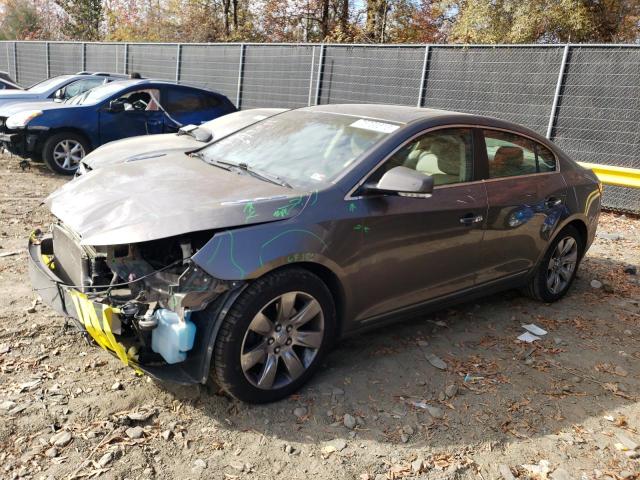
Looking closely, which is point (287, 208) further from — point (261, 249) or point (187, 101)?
point (187, 101)

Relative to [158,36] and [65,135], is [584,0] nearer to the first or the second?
[65,135]

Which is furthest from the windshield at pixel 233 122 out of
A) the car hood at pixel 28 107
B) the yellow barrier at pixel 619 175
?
the yellow barrier at pixel 619 175

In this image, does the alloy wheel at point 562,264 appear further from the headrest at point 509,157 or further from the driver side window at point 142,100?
the driver side window at point 142,100

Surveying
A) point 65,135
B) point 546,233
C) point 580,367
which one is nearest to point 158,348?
point 580,367

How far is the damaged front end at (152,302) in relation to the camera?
2.85 metres

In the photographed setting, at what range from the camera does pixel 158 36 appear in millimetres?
29094

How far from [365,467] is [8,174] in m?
8.24

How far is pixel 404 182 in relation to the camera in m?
3.28

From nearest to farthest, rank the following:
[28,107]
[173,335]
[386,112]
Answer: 1. [173,335]
2. [386,112]
3. [28,107]

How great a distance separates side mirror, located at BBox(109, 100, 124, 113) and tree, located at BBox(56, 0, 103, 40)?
2862cm

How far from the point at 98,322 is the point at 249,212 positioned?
944 millimetres

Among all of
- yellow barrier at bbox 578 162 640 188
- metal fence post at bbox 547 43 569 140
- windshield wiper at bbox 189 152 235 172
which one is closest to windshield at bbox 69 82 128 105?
windshield wiper at bbox 189 152 235 172

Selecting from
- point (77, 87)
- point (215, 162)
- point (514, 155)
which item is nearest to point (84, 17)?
point (77, 87)

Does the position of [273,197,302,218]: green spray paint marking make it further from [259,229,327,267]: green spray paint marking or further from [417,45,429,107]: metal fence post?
[417,45,429,107]: metal fence post
